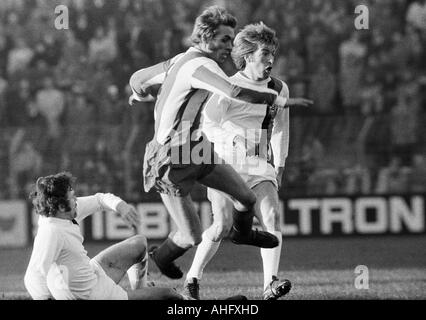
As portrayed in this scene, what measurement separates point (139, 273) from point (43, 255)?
3.93 feet

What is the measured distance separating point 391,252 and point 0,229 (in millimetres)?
4168

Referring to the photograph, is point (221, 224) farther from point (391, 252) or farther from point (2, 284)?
point (391, 252)

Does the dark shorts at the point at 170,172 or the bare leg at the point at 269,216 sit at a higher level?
the dark shorts at the point at 170,172

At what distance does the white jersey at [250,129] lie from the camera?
7691mm

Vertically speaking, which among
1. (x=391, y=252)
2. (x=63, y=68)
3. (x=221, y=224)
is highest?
(x=63, y=68)

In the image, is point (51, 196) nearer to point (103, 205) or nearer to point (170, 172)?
point (103, 205)

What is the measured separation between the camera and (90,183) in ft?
37.8

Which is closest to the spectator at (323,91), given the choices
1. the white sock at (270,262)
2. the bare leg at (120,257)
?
the white sock at (270,262)

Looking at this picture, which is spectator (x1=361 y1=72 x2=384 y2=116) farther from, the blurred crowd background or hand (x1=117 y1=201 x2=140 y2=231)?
hand (x1=117 y1=201 x2=140 y2=231)

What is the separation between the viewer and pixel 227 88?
644 centimetres

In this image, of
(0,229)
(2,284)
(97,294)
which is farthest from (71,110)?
(97,294)

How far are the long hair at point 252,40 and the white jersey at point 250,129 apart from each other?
7.3 inches

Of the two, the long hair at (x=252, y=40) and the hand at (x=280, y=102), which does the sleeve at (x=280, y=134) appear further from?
the hand at (x=280, y=102)

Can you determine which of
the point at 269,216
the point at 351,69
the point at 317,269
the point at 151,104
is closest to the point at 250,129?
the point at 269,216
